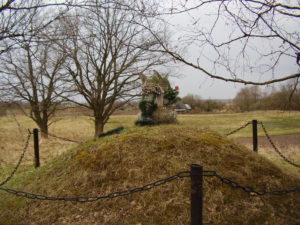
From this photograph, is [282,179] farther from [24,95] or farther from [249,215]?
[24,95]

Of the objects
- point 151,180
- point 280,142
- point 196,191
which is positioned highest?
point 196,191

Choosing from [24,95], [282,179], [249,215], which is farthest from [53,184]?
[24,95]

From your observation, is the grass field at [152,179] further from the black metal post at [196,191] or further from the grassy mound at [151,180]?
the black metal post at [196,191]

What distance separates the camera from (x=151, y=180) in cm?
343

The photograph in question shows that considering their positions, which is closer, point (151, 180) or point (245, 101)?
point (151, 180)

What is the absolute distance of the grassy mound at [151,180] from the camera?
290 centimetres

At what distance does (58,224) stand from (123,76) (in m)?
7.61

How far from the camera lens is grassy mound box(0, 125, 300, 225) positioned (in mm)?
2896

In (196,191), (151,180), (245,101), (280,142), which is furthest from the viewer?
(245,101)

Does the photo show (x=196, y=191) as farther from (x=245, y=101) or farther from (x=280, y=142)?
(x=245, y=101)

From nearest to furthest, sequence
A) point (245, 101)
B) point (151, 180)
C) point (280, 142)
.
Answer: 1. point (151, 180)
2. point (280, 142)
3. point (245, 101)

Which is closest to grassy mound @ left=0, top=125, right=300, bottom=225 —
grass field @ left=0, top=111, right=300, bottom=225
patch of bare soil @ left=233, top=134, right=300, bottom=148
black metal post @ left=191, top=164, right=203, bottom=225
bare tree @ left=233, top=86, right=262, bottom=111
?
grass field @ left=0, top=111, right=300, bottom=225

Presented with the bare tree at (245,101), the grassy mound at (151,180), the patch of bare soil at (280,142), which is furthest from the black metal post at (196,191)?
the bare tree at (245,101)

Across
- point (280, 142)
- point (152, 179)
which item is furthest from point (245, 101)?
point (152, 179)
